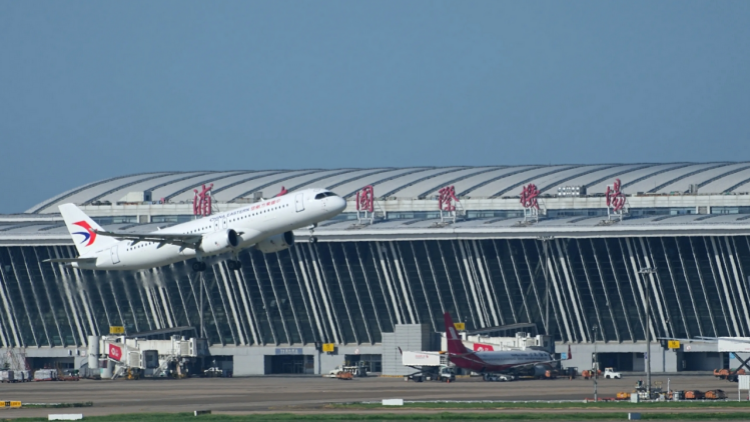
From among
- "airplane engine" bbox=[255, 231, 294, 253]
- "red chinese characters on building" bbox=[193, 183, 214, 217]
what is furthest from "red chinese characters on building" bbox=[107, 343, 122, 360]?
"airplane engine" bbox=[255, 231, 294, 253]

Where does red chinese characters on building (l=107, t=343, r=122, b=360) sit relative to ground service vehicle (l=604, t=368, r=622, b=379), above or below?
above

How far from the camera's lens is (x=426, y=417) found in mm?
76938

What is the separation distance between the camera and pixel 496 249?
150 metres

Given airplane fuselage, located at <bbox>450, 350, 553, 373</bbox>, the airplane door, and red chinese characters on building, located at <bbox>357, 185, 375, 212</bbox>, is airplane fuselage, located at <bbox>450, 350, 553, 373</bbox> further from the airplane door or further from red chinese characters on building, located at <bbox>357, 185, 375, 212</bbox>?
the airplane door

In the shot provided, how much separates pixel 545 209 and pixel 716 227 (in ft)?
109

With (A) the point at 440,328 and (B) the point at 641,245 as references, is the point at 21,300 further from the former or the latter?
(B) the point at 641,245

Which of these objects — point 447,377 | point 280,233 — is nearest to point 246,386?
point 447,377

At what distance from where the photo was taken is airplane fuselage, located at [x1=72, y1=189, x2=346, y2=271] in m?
95.8

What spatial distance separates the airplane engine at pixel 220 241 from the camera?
97.3 metres

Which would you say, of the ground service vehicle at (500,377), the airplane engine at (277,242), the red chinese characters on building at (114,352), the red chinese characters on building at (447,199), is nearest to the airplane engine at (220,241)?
the airplane engine at (277,242)

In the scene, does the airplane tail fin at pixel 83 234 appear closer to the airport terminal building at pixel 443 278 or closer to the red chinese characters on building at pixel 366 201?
the airport terminal building at pixel 443 278

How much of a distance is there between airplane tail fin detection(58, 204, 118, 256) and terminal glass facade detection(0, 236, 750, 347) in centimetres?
2145

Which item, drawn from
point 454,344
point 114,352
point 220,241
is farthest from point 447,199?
point 220,241

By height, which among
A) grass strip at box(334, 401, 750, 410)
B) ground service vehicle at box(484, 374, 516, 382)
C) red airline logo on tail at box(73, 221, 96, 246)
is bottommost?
grass strip at box(334, 401, 750, 410)
